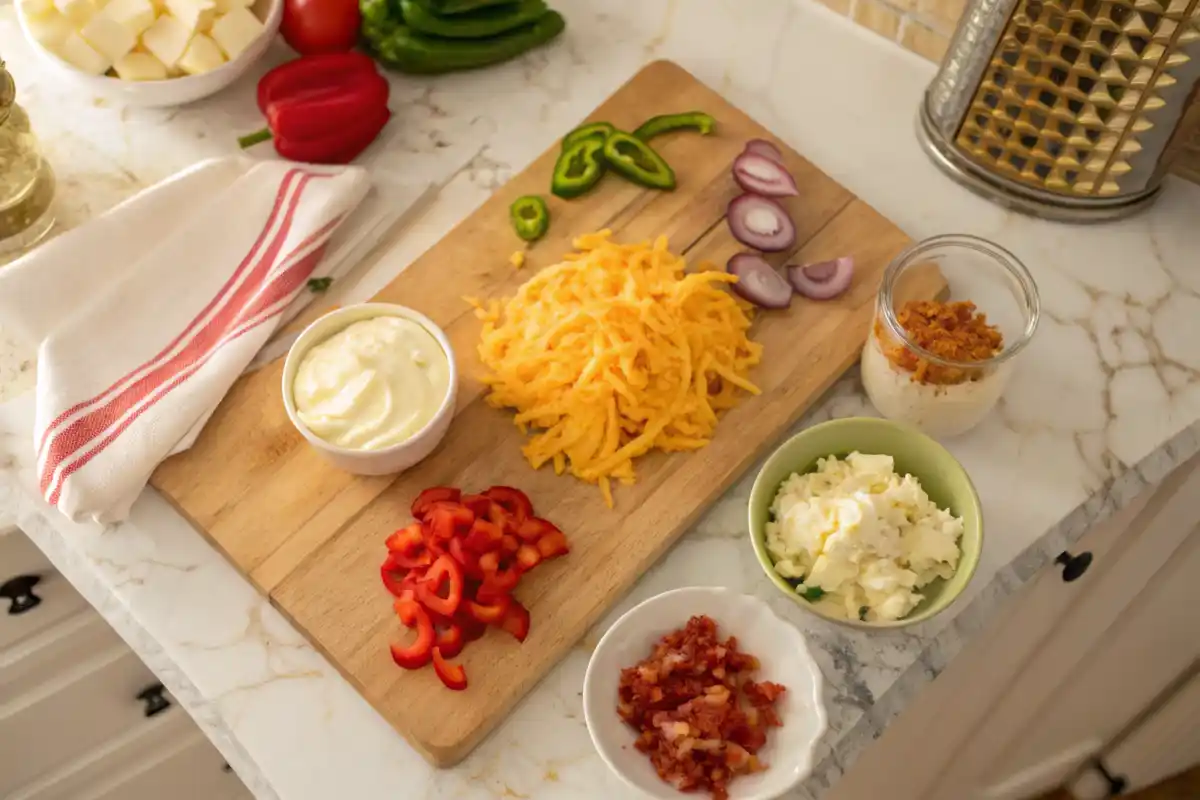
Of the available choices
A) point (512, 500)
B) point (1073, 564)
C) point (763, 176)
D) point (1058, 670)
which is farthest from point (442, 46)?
point (1058, 670)

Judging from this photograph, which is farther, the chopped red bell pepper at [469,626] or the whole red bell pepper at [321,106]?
the whole red bell pepper at [321,106]

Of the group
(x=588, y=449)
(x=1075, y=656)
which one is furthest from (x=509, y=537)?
(x=1075, y=656)

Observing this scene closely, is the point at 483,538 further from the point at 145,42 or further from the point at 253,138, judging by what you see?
the point at 145,42

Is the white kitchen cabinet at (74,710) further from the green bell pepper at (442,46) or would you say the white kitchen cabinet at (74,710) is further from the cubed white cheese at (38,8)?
the green bell pepper at (442,46)

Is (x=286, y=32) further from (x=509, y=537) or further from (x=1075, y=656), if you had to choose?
(x=1075, y=656)

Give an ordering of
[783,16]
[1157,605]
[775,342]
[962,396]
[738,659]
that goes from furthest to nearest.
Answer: [783,16] < [1157,605] < [775,342] < [962,396] < [738,659]

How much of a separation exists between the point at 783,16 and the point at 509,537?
98cm

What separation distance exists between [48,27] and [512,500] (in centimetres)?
90

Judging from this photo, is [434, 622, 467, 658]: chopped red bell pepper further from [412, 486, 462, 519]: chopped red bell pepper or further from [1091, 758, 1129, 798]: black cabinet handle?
[1091, 758, 1129, 798]: black cabinet handle

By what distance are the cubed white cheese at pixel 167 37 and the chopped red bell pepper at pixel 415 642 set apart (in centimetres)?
83

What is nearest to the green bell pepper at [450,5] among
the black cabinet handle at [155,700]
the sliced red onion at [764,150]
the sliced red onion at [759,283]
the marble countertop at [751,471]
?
the marble countertop at [751,471]

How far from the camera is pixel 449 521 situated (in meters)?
1.28

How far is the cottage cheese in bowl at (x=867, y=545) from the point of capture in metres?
1.22

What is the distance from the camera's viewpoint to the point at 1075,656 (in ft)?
5.71
